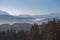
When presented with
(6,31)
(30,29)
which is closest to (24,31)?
(30,29)

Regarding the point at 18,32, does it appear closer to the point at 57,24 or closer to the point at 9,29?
the point at 9,29

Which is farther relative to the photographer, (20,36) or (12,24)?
(12,24)

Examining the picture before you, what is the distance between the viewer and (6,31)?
16.9 ft

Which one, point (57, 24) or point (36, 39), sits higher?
point (57, 24)

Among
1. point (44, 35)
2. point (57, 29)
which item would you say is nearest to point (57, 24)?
point (57, 29)

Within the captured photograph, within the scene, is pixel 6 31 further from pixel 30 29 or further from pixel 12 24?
pixel 30 29

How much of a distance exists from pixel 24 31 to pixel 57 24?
94cm

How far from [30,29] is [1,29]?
0.80 meters

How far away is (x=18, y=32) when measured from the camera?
5.02 meters

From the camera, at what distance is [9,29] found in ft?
17.1

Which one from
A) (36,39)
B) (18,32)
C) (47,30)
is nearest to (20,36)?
(18,32)

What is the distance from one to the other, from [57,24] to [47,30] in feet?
1.06

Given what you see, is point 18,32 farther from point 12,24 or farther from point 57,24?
point 57,24

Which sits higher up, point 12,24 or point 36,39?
point 12,24
